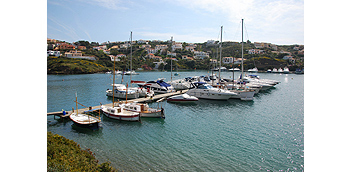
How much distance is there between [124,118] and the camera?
15.5 meters

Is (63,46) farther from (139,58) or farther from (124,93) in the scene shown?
(124,93)

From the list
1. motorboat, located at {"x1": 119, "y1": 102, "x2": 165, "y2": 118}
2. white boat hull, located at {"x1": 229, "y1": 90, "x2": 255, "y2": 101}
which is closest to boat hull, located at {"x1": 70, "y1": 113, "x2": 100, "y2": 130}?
motorboat, located at {"x1": 119, "y1": 102, "x2": 165, "y2": 118}

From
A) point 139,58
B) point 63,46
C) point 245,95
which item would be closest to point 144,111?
point 245,95

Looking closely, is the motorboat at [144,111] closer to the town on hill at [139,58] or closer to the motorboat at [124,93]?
the motorboat at [124,93]

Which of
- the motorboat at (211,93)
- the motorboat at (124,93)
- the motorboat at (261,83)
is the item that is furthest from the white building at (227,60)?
the motorboat at (124,93)

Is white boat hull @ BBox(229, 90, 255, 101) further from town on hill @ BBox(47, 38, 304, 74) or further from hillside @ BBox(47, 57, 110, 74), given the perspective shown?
hillside @ BBox(47, 57, 110, 74)

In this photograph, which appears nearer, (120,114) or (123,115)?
(123,115)

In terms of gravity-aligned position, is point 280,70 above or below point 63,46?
below

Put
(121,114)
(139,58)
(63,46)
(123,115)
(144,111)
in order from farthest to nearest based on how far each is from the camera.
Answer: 1. (139,58)
2. (63,46)
3. (144,111)
4. (121,114)
5. (123,115)

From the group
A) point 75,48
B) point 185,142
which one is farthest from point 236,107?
point 75,48

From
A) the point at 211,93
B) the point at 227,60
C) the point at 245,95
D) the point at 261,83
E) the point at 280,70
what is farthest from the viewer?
the point at 227,60

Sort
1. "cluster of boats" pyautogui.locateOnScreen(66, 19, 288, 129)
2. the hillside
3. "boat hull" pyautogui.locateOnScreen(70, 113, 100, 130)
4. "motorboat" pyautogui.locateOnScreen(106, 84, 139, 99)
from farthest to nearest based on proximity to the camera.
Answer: the hillside
"motorboat" pyautogui.locateOnScreen(106, 84, 139, 99)
"cluster of boats" pyautogui.locateOnScreen(66, 19, 288, 129)
"boat hull" pyautogui.locateOnScreen(70, 113, 100, 130)

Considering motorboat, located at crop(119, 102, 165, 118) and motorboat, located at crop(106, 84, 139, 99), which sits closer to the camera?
motorboat, located at crop(119, 102, 165, 118)

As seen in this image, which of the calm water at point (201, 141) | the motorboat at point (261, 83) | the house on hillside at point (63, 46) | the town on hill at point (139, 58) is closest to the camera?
the calm water at point (201, 141)
